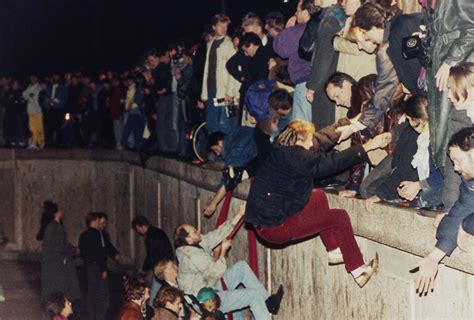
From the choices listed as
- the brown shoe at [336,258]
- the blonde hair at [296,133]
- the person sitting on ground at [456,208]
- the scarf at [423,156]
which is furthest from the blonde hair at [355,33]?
the person sitting on ground at [456,208]

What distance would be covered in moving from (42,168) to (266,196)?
22.6 metres

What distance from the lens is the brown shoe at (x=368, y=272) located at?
10.0m

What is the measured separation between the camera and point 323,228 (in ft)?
34.5

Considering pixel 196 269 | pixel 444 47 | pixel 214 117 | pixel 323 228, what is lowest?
pixel 196 269

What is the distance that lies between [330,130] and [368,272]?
4.58ft

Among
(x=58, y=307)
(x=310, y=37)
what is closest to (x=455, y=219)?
(x=310, y=37)

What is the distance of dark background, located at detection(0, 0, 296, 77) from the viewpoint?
117 feet

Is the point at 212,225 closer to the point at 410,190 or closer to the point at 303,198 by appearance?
the point at 303,198

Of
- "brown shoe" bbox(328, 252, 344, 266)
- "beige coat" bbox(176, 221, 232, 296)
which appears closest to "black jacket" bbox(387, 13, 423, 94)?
"brown shoe" bbox(328, 252, 344, 266)

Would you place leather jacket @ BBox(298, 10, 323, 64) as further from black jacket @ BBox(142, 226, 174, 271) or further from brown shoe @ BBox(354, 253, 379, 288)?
black jacket @ BBox(142, 226, 174, 271)

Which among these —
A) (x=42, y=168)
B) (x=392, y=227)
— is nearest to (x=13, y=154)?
(x=42, y=168)

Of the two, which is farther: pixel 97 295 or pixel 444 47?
pixel 97 295

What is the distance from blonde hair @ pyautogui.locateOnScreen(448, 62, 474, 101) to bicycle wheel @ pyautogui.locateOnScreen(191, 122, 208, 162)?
31.6 feet

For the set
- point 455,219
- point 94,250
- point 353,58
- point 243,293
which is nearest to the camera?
point 455,219
